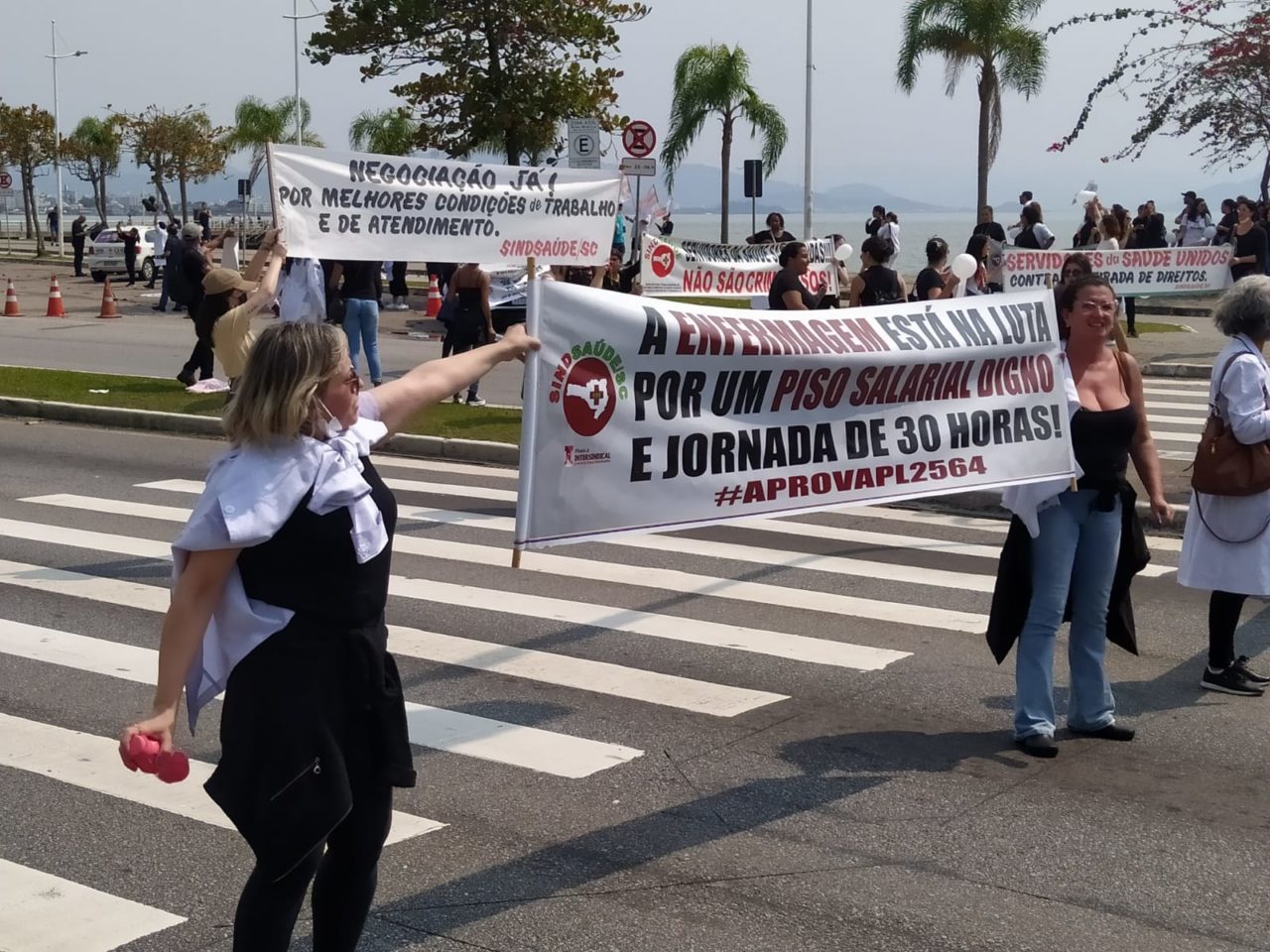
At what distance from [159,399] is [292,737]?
1457 cm

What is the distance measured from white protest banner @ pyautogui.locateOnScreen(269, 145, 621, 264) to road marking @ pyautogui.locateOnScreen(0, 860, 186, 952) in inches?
320

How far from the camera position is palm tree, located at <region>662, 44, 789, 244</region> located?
45281 mm

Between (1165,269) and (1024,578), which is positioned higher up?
(1165,269)

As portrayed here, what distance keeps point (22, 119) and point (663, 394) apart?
61.3 meters

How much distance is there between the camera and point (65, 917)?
479cm

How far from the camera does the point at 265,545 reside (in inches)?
145

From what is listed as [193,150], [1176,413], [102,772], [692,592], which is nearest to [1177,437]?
[1176,413]

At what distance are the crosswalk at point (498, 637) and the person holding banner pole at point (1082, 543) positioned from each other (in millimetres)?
1176

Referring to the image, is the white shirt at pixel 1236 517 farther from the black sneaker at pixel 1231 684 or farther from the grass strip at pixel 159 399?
the grass strip at pixel 159 399

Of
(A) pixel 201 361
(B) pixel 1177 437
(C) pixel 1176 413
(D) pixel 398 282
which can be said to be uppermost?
(D) pixel 398 282

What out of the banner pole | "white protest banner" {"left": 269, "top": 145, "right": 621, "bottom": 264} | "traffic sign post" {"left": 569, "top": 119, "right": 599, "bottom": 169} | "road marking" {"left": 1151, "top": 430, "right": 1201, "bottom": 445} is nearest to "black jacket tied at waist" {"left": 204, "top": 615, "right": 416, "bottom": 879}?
the banner pole

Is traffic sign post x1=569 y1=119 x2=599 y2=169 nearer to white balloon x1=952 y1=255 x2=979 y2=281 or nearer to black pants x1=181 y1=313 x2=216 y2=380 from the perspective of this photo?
black pants x1=181 y1=313 x2=216 y2=380

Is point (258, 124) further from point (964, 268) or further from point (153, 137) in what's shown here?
point (964, 268)

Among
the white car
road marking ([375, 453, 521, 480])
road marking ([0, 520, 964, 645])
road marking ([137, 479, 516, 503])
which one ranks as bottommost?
road marking ([0, 520, 964, 645])
